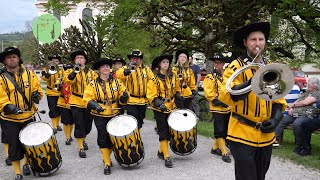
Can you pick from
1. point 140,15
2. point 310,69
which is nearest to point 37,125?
point 140,15

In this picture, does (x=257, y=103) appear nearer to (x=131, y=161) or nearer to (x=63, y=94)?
(x=131, y=161)

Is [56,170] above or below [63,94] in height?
below

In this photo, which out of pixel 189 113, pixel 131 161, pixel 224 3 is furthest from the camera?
pixel 224 3

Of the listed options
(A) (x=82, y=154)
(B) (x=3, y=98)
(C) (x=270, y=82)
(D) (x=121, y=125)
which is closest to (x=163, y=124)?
(D) (x=121, y=125)

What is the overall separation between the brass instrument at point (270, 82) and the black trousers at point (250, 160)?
0.62 m

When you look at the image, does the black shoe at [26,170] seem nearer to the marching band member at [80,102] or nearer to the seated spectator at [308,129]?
the marching band member at [80,102]

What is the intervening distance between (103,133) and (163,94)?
1275 millimetres

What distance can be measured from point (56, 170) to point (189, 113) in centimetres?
243

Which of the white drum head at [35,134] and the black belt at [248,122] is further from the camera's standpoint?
the white drum head at [35,134]

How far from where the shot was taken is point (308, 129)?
735cm

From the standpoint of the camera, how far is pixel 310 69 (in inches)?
1184

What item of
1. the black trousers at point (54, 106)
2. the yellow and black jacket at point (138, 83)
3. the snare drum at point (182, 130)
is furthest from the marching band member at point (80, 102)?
the black trousers at point (54, 106)

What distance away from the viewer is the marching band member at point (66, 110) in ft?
29.0

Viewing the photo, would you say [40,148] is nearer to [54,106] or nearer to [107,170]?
[107,170]
